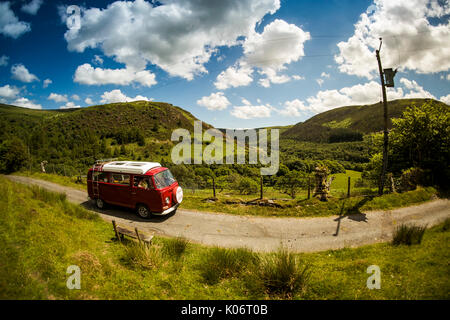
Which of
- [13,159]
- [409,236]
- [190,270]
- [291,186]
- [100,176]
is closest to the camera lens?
[190,270]

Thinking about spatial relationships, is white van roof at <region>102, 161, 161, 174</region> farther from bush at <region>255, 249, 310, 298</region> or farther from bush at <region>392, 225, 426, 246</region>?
bush at <region>392, 225, 426, 246</region>

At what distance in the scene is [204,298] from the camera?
4.02 m

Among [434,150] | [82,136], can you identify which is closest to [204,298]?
[434,150]

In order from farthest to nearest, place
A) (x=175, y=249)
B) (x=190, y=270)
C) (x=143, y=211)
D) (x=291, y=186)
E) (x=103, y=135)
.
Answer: (x=103, y=135), (x=291, y=186), (x=143, y=211), (x=175, y=249), (x=190, y=270)

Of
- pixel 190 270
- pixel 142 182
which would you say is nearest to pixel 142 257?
pixel 190 270

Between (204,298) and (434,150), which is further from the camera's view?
(434,150)

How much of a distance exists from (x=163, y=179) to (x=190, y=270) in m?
5.55

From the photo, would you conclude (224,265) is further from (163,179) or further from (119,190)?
(119,190)

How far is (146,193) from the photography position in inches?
364

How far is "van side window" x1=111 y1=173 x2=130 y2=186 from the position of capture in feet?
31.8

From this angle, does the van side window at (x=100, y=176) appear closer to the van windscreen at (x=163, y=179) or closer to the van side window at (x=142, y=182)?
the van side window at (x=142, y=182)
